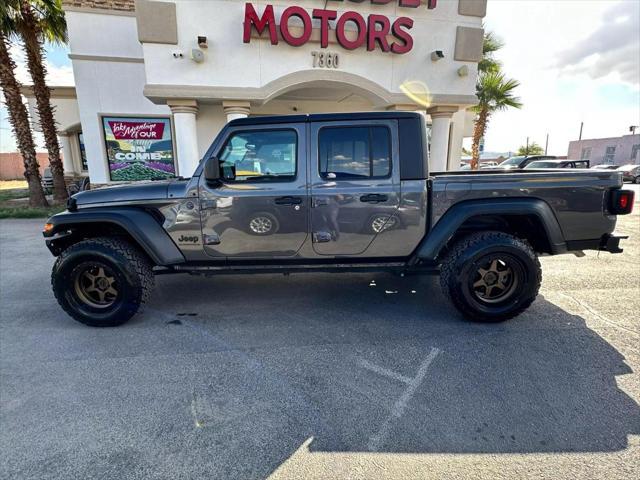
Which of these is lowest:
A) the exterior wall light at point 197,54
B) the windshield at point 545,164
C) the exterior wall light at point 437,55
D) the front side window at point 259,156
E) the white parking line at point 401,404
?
the white parking line at point 401,404

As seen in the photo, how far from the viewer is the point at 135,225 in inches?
132

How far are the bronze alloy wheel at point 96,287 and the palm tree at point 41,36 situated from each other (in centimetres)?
1066

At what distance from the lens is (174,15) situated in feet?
26.5

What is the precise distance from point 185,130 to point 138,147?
3158 millimetres

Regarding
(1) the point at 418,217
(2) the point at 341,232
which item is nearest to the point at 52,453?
(2) the point at 341,232

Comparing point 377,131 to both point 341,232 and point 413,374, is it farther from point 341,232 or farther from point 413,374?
point 413,374

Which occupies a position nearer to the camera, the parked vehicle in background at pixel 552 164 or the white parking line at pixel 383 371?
the white parking line at pixel 383 371

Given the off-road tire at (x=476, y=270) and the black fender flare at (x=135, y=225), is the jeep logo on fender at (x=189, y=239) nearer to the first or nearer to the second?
the black fender flare at (x=135, y=225)

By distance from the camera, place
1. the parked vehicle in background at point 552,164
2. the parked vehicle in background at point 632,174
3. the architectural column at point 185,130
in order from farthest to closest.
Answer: the parked vehicle in background at point 632,174 < the parked vehicle in background at point 552,164 < the architectural column at point 185,130

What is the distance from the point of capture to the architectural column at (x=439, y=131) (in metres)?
9.89

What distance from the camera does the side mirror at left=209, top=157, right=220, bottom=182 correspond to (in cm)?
318

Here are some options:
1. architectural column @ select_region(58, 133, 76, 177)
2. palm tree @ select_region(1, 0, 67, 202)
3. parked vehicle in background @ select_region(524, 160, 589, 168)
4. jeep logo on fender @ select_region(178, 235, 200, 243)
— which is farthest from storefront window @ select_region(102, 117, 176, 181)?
parked vehicle in background @ select_region(524, 160, 589, 168)

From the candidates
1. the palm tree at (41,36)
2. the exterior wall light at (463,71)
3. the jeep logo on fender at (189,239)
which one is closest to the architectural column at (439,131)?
the exterior wall light at (463,71)

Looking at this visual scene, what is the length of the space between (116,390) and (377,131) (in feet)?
10.4
